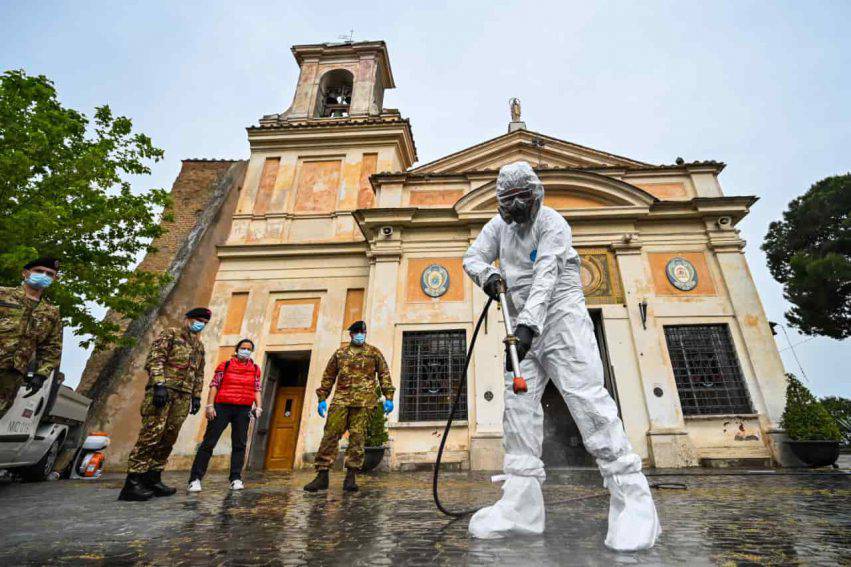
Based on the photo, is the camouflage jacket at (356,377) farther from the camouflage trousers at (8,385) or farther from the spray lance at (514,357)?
the spray lance at (514,357)

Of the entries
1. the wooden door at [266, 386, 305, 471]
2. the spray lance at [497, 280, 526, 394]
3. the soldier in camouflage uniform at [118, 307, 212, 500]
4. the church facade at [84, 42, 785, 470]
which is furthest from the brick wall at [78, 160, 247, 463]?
the spray lance at [497, 280, 526, 394]

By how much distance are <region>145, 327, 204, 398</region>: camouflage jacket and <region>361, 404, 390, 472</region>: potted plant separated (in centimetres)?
401

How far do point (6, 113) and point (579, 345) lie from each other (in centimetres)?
1175

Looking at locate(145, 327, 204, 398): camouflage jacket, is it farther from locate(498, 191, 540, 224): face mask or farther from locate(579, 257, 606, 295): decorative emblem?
locate(579, 257, 606, 295): decorative emblem

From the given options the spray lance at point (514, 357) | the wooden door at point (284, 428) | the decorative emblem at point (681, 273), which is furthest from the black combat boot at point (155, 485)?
the decorative emblem at point (681, 273)

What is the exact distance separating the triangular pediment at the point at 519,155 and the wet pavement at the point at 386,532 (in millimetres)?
10162

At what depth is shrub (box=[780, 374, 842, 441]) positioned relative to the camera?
24.5 ft

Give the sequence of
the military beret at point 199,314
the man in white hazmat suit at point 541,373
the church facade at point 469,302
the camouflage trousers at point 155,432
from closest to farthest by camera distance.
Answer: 1. the man in white hazmat suit at point 541,373
2. the camouflage trousers at point 155,432
3. the military beret at point 199,314
4. the church facade at point 469,302

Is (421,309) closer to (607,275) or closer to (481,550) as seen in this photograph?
(607,275)

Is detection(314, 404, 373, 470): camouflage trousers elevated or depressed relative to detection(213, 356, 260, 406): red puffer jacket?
depressed

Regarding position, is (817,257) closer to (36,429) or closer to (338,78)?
(338,78)

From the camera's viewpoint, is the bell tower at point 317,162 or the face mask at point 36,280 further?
the bell tower at point 317,162

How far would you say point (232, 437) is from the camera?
197 inches

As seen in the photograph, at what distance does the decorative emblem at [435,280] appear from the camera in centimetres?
1018
